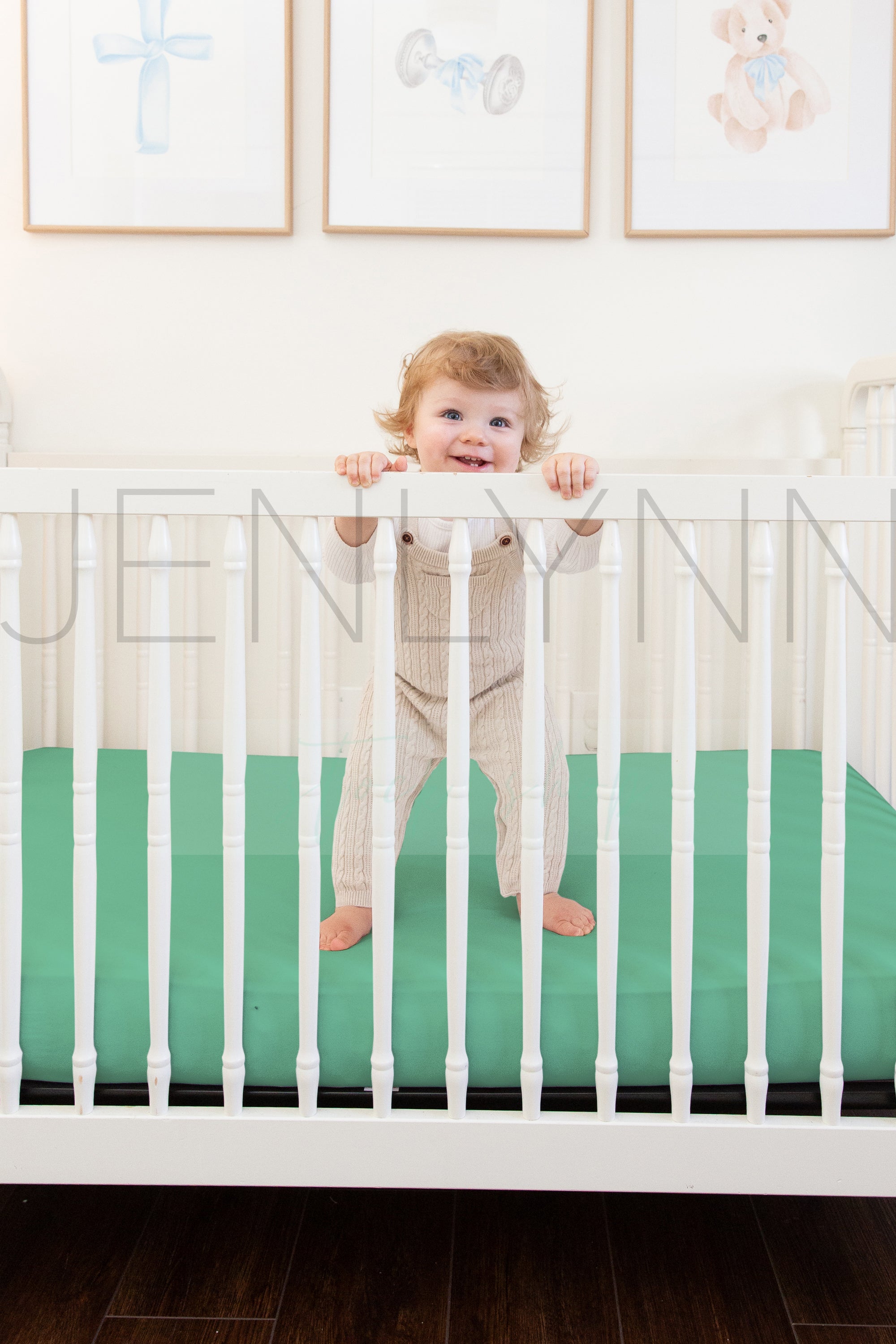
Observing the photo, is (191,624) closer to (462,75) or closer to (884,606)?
(462,75)

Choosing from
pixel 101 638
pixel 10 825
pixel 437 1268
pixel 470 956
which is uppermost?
pixel 101 638

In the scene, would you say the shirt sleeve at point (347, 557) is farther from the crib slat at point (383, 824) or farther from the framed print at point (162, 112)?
the framed print at point (162, 112)

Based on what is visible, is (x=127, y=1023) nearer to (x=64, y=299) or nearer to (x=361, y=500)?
(x=361, y=500)

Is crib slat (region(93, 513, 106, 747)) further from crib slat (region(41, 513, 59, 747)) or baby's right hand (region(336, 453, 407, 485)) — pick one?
baby's right hand (region(336, 453, 407, 485))

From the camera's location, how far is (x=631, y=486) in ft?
2.81

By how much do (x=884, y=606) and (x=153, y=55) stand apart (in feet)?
4.57

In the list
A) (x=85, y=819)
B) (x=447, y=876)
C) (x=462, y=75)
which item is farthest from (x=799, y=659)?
(x=85, y=819)

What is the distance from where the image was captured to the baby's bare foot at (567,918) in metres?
1.03

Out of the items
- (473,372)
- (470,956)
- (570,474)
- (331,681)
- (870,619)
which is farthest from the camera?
(870,619)

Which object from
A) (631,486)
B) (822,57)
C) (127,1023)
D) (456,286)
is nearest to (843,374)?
(822,57)

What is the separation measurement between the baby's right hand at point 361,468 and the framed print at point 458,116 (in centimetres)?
95

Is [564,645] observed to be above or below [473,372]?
below

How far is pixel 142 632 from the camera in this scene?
1664mm

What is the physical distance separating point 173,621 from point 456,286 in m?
0.69
